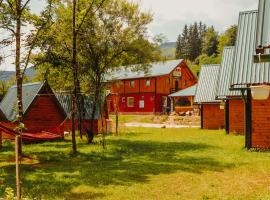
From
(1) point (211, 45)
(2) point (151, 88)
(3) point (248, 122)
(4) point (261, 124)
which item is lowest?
(4) point (261, 124)

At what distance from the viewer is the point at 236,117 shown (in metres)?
29.2

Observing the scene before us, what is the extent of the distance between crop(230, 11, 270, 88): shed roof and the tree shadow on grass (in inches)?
178

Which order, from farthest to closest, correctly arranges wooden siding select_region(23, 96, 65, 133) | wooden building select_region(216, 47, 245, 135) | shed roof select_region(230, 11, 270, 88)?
wooden building select_region(216, 47, 245, 135)
wooden siding select_region(23, 96, 65, 133)
shed roof select_region(230, 11, 270, 88)

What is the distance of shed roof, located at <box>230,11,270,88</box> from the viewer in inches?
749

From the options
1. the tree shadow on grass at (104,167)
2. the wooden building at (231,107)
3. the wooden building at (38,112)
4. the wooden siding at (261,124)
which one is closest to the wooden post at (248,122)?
the wooden siding at (261,124)

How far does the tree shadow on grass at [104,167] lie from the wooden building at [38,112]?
799cm

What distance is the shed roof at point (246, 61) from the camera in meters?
19.0

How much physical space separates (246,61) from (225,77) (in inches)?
399

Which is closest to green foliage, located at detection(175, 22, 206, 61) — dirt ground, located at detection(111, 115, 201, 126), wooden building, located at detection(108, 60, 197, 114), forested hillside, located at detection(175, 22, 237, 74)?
forested hillside, located at detection(175, 22, 237, 74)

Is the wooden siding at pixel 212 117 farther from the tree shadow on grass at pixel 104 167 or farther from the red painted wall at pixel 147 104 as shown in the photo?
the red painted wall at pixel 147 104

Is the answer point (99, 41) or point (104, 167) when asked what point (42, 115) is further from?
point (104, 167)

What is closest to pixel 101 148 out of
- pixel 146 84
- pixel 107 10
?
pixel 107 10

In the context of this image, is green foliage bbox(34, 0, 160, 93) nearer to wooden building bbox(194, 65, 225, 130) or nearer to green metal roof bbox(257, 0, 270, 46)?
wooden building bbox(194, 65, 225, 130)

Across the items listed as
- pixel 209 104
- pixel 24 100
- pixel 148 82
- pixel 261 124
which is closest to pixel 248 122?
pixel 261 124
